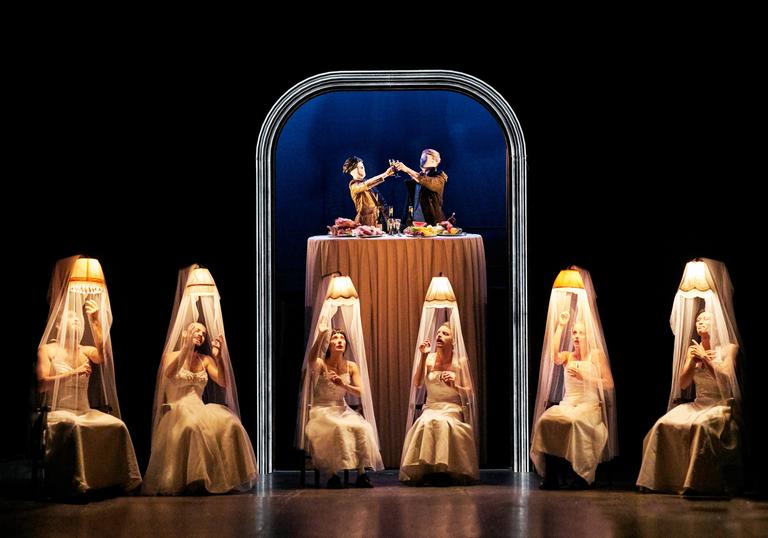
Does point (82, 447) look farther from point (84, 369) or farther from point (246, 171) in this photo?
point (246, 171)

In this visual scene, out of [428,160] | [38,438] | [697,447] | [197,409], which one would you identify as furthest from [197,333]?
[697,447]

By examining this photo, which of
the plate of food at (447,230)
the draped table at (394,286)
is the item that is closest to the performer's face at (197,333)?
the draped table at (394,286)

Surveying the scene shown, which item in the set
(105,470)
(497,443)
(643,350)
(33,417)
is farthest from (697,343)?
(33,417)

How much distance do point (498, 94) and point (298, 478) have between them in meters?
3.45

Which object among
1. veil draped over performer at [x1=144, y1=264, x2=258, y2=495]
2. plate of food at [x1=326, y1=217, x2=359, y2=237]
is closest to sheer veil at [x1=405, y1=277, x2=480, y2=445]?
plate of food at [x1=326, y1=217, x2=359, y2=237]

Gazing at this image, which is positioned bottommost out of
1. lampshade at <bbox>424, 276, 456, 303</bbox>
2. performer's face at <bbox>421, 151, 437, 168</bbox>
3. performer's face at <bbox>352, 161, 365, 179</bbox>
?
lampshade at <bbox>424, 276, 456, 303</bbox>

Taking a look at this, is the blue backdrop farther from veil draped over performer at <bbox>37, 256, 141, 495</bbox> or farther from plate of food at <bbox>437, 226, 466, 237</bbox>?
veil draped over performer at <bbox>37, 256, 141, 495</bbox>

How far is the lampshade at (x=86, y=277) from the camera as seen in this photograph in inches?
306

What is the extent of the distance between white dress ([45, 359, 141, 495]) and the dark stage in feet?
3.16

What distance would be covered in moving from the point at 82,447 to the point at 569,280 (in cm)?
370

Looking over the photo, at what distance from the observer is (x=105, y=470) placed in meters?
7.50

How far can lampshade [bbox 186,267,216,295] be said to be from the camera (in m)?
8.01

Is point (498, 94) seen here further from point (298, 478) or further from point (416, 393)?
point (298, 478)

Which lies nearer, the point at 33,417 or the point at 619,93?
the point at 33,417
